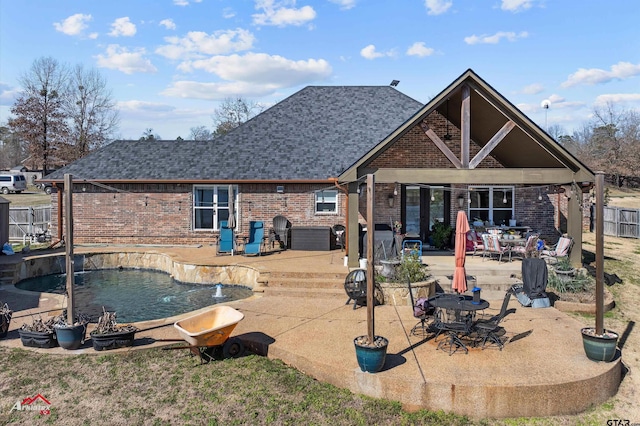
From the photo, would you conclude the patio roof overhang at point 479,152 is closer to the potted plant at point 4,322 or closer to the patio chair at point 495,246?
the patio chair at point 495,246

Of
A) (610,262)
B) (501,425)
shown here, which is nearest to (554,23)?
(610,262)

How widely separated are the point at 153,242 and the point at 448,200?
38.4ft

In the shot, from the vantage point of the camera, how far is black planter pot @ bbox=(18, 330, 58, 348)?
7754 millimetres

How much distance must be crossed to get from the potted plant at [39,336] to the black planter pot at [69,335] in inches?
6.9

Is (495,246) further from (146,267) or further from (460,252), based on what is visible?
(146,267)

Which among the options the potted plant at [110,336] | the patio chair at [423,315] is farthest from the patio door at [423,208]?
the potted plant at [110,336]

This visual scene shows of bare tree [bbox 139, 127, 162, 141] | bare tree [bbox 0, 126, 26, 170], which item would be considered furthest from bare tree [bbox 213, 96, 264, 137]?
bare tree [bbox 0, 126, 26, 170]

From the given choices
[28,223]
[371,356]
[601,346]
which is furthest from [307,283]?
[28,223]

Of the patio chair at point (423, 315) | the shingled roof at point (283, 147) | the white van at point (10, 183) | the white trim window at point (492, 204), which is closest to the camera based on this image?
the patio chair at point (423, 315)

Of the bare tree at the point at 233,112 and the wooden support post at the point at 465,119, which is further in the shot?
the bare tree at the point at 233,112

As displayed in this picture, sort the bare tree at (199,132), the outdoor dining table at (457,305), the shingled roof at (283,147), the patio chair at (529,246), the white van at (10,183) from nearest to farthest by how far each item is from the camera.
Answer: the outdoor dining table at (457,305)
the patio chair at (529,246)
the shingled roof at (283,147)
the white van at (10,183)
the bare tree at (199,132)

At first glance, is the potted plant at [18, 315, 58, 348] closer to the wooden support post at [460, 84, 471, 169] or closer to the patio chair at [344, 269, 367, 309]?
the patio chair at [344, 269, 367, 309]

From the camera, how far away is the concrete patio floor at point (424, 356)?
599 cm

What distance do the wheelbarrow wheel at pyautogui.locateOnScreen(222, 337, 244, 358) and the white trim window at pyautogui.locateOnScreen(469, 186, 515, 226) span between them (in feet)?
38.6
